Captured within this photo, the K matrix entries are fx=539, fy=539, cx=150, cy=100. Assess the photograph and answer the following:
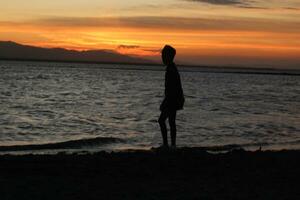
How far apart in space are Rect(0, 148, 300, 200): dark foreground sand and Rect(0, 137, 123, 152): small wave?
4.34 metres

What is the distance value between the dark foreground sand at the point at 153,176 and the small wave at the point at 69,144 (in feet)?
14.2

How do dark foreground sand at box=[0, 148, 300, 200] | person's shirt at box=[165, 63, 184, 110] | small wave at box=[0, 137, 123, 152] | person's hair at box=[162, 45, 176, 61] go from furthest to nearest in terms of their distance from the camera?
small wave at box=[0, 137, 123, 152]
person's shirt at box=[165, 63, 184, 110]
person's hair at box=[162, 45, 176, 61]
dark foreground sand at box=[0, 148, 300, 200]

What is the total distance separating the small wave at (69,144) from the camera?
13844 mm

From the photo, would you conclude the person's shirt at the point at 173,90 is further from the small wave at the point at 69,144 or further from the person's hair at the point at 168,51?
the small wave at the point at 69,144

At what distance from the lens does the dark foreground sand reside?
262 inches

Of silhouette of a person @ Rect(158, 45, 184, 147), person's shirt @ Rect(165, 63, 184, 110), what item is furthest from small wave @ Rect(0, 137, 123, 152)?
person's shirt @ Rect(165, 63, 184, 110)

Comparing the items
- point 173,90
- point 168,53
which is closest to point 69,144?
point 173,90

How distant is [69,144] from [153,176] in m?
7.33

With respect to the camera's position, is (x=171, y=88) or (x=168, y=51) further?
(x=171, y=88)

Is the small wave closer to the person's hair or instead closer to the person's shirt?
the person's shirt

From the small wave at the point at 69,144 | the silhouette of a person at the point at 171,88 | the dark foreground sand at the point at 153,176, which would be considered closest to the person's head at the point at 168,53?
the silhouette of a person at the point at 171,88

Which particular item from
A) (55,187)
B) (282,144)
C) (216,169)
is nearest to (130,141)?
(282,144)

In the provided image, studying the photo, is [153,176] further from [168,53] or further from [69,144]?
[69,144]

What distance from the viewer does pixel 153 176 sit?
781 cm
